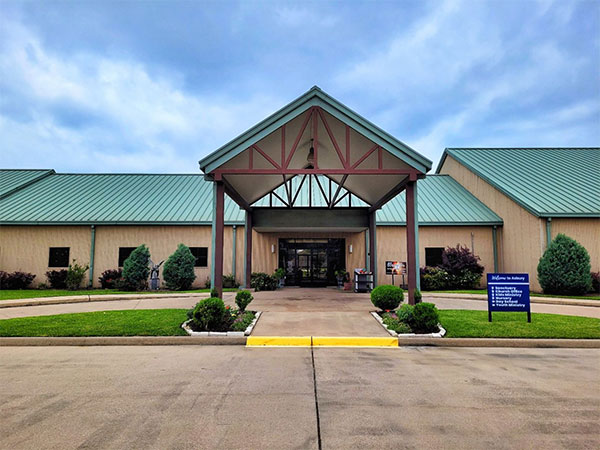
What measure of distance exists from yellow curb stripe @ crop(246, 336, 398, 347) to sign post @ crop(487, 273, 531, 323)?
355 cm

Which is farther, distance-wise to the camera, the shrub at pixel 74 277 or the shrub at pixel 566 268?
the shrub at pixel 74 277

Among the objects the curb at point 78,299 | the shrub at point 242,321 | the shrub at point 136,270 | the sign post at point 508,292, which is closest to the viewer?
the shrub at point 242,321

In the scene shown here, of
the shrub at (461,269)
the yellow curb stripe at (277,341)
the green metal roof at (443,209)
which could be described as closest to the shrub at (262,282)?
the green metal roof at (443,209)

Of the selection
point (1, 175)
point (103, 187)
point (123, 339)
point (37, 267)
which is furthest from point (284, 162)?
point (1, 175)

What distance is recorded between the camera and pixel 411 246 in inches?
433

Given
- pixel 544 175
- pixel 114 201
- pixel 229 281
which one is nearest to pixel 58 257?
pixel 114 201

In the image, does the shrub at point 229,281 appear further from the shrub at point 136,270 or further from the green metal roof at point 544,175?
the green metal roof at point 544,175

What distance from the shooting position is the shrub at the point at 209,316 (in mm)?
8594

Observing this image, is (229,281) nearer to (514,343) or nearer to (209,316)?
(209,316)

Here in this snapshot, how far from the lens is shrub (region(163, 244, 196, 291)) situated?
17812 millimetres

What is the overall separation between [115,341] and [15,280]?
1542cm

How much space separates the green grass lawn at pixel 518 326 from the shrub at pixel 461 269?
323 inches

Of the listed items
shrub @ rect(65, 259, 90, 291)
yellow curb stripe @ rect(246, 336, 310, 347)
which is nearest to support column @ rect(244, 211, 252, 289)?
shrub @ rect(65, 259, 90, 291)

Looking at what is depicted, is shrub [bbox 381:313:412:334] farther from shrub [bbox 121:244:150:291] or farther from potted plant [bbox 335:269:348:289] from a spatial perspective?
shrub [bbox 121:244:150:291]
